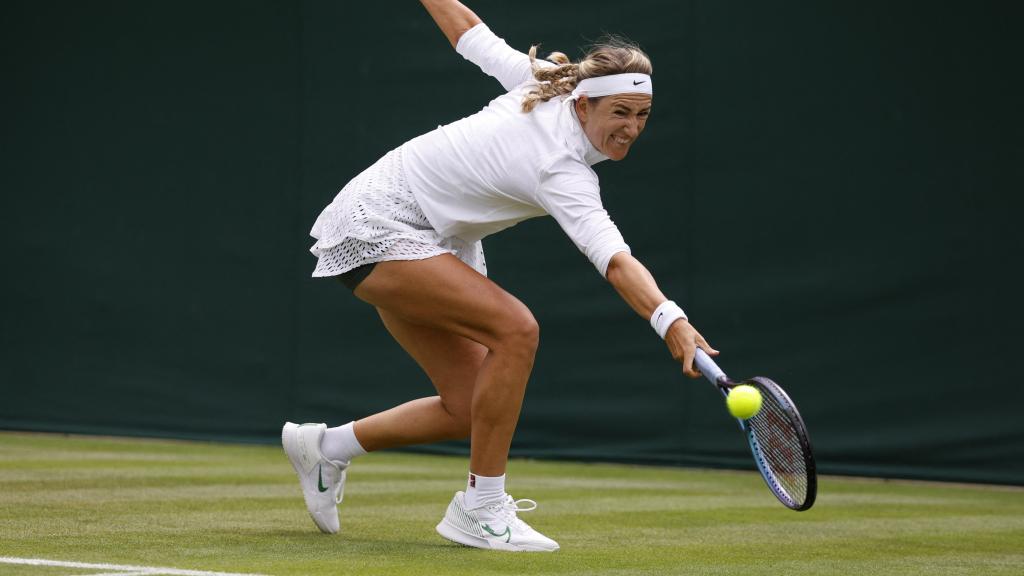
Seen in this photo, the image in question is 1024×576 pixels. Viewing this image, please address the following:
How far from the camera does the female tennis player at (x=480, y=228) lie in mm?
4023

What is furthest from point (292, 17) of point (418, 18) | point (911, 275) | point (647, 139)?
point (911, 275)

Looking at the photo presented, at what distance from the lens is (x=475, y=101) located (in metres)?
8.76

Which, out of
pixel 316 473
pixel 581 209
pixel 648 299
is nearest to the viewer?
pixel 648 299

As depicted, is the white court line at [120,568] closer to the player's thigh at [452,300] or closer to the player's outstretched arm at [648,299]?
the player's thigh at [452,300]

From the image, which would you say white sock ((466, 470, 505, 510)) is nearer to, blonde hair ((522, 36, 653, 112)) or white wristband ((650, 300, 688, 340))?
white wristband ((650, 300, 688, 340))

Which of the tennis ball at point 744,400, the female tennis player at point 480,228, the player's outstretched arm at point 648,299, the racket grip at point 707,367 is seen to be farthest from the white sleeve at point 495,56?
the tennis ball at point 744,400

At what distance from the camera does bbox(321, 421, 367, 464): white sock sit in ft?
15.0

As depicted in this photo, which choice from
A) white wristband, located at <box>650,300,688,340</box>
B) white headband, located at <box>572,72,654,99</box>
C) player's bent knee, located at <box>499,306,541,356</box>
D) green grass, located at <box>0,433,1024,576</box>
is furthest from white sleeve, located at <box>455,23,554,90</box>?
green grass, located at <box>0,433,1024,576</box>

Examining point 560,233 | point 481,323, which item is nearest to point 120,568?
point 481,323

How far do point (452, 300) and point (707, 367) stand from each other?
2.79ft

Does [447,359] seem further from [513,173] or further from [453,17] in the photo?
[453,17]

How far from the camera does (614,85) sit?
4016 mm

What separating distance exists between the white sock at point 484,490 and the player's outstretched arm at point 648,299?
0.71m

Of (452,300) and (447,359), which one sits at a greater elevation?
(452,300)
